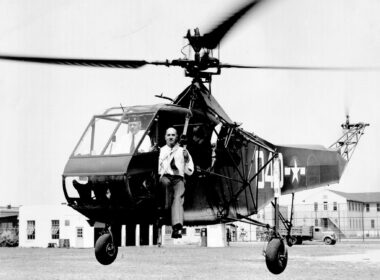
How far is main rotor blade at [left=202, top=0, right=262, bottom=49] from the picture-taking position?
9023mm

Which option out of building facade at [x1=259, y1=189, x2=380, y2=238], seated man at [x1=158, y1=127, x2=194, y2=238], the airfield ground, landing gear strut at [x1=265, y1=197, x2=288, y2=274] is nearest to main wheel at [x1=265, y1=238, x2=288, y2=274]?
landing gear strut at [x1=265, y1=197, x2=288, y2=274]

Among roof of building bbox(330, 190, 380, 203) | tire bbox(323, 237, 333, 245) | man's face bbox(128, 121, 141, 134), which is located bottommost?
tire bbox(323, 237, 333, 245)

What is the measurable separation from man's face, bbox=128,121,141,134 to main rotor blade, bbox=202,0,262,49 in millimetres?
2063

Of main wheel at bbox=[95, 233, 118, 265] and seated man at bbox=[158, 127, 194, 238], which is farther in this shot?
main wheel at bbox=[95, 233, 118, 265]

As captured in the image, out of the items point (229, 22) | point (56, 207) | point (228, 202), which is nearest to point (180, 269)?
point (228, 202)

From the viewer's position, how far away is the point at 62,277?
120 feet

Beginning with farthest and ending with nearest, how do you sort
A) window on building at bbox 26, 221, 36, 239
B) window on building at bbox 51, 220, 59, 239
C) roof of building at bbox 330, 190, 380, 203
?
roof of building at bbox 330, 190, 380, 203 < window on building at bbox 26, 221, 36, 239 < window on building at bbox 51, 220, 59, 239

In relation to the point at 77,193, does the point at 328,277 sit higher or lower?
lower

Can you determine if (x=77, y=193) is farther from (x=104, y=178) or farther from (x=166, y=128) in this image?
(x=166, y=128)

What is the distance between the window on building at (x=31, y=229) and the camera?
76500 millimetres

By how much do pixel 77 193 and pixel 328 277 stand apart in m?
25.3

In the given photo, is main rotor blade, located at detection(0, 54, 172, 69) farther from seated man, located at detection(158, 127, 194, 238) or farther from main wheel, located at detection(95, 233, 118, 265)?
main wheel, located at detection(95, 233, 118, 265)

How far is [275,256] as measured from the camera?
496 inches

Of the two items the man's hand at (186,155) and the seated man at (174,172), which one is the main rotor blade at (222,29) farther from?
the man's hand at (186,155)
